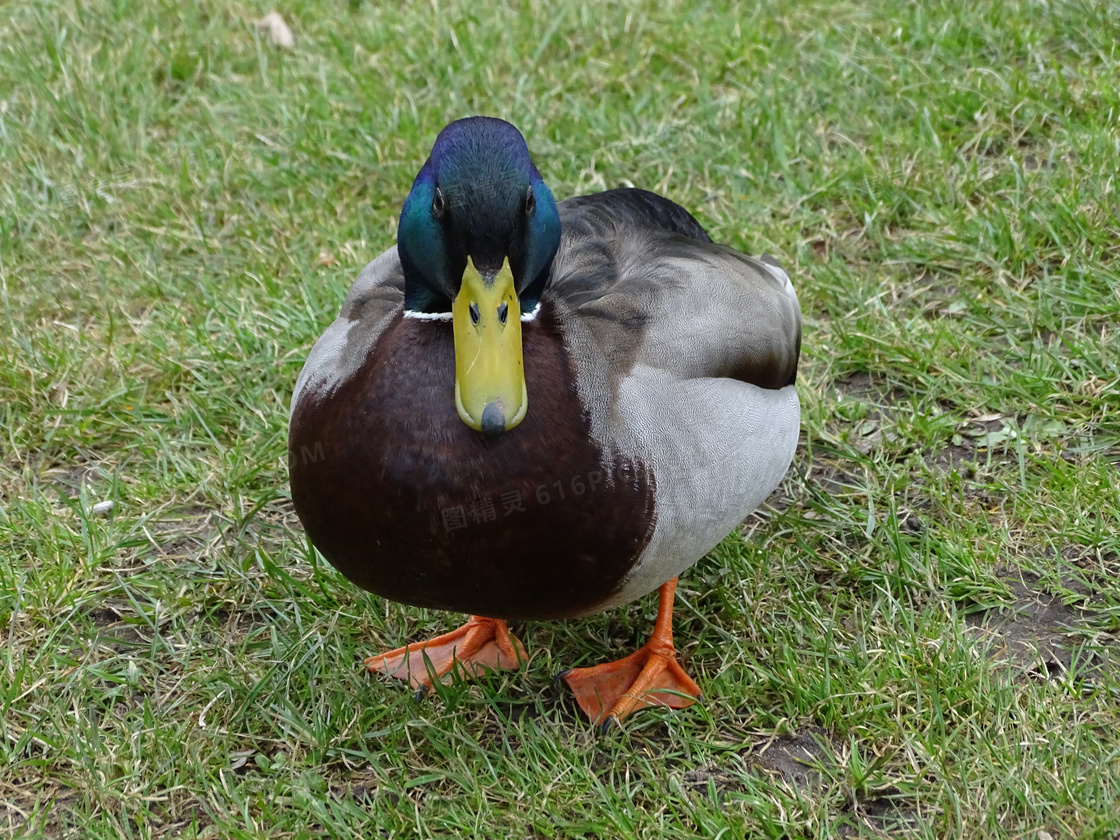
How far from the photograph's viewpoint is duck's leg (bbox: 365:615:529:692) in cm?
292

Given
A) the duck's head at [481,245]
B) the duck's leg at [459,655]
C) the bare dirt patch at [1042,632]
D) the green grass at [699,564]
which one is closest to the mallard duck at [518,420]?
the duck's head at [481,245]

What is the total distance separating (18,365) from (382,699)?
1.70 meters

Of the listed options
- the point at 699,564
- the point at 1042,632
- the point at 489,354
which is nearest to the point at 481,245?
the point at 489,354

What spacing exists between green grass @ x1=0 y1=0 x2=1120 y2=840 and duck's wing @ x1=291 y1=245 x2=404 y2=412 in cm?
63

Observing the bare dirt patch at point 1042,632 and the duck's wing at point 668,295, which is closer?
the duck's wing at point 668,295

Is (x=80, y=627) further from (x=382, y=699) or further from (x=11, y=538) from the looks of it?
(x=382, y=699)

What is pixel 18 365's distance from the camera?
3.77 metres

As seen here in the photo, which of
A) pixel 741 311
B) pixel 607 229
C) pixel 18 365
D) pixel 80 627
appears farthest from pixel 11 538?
pixel 741 311

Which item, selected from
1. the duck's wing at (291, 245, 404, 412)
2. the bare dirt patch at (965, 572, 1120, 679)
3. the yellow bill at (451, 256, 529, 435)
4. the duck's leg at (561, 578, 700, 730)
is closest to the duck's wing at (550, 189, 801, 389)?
the yellow bill at (451, 256, 529, 435)

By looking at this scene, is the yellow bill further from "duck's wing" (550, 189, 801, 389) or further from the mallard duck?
"duck's wing" (550, 189, 801, 389)

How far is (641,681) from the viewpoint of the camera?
112 inches

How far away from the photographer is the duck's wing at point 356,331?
2590 mm

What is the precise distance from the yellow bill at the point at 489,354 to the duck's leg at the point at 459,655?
0.75 meters

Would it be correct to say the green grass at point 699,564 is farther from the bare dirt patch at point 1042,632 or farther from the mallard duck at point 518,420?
the mallard duck at point 518,420
